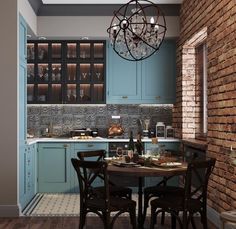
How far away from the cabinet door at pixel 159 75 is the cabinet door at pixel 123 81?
0.12 metres

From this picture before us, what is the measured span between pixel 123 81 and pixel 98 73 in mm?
453

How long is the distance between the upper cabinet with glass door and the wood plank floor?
255cm

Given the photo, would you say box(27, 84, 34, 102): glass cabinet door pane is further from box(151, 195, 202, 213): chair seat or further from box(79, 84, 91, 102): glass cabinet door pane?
box(151, 195, 202, 213): chair seat

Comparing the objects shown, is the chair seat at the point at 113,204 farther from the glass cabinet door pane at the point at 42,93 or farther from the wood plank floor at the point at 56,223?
the glass cabinet door pane at the point at 42,93

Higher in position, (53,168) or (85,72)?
(85,72)

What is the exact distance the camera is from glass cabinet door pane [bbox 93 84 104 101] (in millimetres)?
7398

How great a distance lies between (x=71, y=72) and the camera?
7426 millimetres

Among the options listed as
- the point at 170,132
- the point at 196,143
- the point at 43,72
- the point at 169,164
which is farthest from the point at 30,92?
the point at 169,164

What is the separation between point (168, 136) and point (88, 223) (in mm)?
2744

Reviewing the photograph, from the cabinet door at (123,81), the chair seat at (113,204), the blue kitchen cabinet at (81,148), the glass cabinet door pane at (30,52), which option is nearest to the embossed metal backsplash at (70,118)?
the cabinet door at (123,81)

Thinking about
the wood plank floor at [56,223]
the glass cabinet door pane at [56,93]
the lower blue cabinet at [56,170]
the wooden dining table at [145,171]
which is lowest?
the wood plank floor at [56,223]

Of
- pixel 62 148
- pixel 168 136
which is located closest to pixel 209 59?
pixel 168 136

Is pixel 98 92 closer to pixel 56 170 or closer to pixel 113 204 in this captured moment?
pixel 56 170

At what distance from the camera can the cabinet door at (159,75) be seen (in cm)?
735
